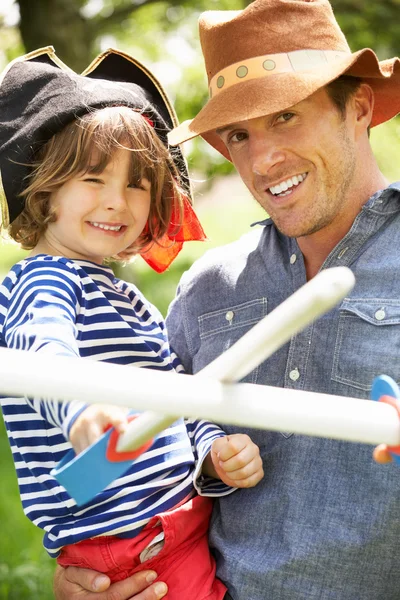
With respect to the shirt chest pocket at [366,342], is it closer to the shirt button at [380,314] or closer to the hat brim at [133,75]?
the shirt button at [380,314]

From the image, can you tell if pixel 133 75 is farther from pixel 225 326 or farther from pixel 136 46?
pixel 136 46

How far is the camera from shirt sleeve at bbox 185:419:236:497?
7.63 ft

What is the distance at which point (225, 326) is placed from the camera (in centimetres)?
258

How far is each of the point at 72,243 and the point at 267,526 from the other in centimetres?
87

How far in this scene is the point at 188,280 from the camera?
9.09ft

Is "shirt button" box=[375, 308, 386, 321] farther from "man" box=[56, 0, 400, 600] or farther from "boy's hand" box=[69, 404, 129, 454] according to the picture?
"boy's hand" box=[69, 404, 129, 454]

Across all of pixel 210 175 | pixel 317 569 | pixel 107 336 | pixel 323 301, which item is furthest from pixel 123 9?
pixel 323 301

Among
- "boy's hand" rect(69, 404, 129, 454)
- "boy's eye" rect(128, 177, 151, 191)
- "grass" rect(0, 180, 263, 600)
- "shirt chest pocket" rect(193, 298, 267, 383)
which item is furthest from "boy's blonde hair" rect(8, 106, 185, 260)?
"grass" rect(0, 180, 263, 600)

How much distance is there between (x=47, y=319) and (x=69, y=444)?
0.46 meters

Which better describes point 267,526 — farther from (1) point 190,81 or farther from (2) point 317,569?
(1) point 190,81

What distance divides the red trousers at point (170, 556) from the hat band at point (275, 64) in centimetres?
113

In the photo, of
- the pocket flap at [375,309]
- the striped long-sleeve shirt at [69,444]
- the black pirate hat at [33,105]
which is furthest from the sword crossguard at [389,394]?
the black pirate hat at [33,105]

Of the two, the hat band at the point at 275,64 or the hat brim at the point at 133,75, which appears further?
the hat brim at the point at 133,75

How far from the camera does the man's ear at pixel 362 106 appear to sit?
261cm
